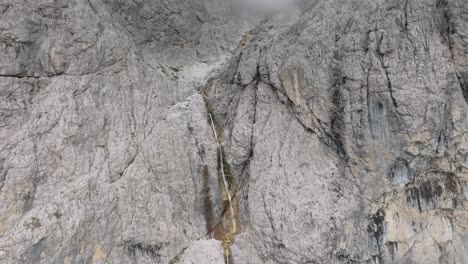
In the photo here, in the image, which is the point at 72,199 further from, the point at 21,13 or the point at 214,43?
the point at 214,43

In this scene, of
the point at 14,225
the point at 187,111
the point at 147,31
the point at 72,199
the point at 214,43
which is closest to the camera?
the point at 14,225

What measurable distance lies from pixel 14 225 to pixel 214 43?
2228 cm

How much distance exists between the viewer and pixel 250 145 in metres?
22.3

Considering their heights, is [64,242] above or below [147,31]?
below

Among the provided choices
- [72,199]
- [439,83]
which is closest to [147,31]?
[72,199]

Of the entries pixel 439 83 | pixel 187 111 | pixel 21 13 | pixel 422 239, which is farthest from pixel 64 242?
pixel 439 83

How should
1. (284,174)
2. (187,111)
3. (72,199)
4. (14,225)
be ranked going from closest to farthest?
(14,225)
(72,199)
(284,174)
(187,111)

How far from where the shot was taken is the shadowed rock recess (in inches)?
726

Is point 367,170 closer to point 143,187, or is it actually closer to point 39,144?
point 143,187

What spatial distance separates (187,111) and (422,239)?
17.2m

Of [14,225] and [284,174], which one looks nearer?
[14,225]

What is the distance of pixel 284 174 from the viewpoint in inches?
810

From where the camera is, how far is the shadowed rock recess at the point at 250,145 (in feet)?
60.5

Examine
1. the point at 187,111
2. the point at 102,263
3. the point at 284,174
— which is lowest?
the point at 102,263
